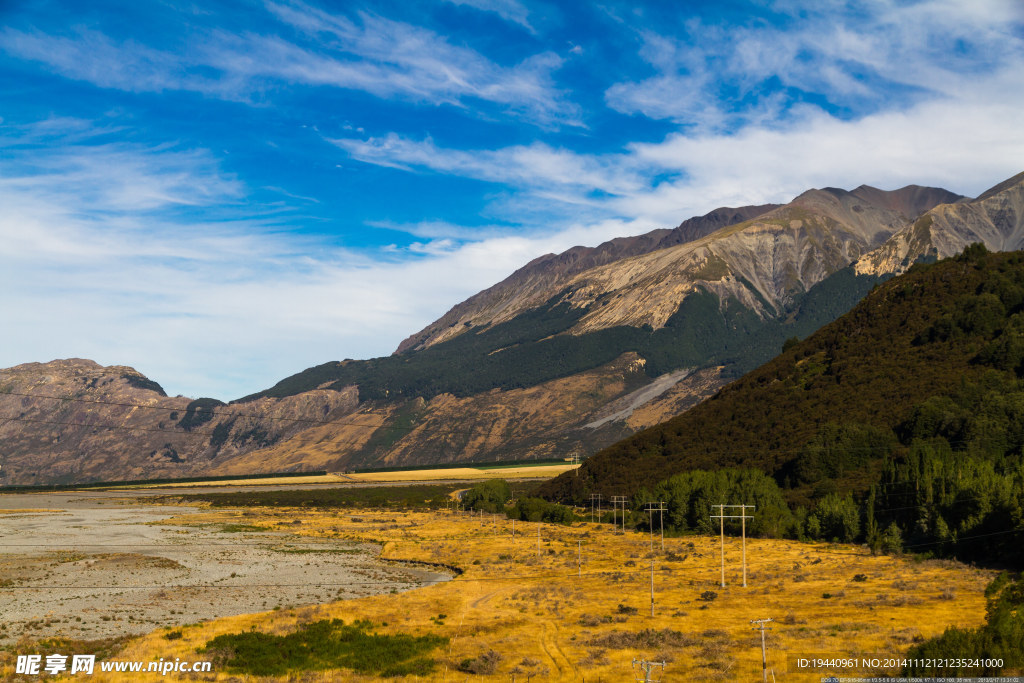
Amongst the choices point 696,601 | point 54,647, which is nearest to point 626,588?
point 696,601

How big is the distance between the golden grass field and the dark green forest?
332 inches

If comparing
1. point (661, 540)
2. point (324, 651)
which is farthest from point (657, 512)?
point (324, 651)

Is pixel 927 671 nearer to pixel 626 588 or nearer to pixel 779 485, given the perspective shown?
pixel 626 588

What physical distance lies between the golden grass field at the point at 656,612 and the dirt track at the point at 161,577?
7.90 m

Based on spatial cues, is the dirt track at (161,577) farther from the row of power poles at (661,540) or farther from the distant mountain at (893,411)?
the distant mountain at (893,411)

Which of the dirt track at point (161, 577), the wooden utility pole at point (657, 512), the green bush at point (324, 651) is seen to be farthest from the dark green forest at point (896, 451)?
the green bush at point (324, 651)

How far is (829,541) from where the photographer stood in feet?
406

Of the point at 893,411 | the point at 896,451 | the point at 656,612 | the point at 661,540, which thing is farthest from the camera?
the point at 893,411

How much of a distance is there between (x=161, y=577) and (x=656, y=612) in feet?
203

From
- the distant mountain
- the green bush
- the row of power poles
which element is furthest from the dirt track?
the distant mountain

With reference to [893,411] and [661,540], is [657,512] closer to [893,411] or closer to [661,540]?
[661,540]

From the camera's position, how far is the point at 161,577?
333 ft

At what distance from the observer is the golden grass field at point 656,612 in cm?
5575

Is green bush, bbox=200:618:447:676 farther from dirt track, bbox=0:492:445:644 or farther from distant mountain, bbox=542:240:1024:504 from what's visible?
distant mountain, bbox=542:240:1024:504
